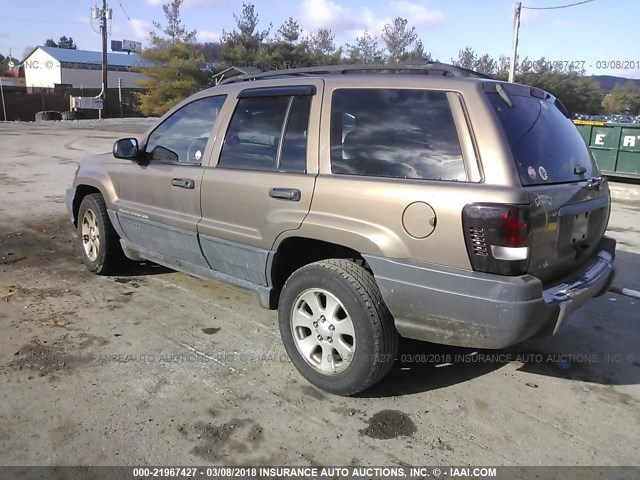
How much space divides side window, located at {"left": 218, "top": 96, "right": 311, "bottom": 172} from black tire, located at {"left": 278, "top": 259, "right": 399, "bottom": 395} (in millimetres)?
722

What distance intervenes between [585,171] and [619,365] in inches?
56.3

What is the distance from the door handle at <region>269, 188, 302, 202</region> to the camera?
11.2 ft

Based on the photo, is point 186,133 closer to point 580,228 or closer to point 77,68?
point 580,228

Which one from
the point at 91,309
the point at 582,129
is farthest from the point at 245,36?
the point at 91,309

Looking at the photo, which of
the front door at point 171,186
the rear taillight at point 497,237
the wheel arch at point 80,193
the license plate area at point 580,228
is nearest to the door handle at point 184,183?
the front door at point 171,186

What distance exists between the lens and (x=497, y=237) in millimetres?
2729

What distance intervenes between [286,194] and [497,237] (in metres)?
1.35

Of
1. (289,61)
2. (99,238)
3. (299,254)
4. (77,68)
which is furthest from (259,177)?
(77,68)

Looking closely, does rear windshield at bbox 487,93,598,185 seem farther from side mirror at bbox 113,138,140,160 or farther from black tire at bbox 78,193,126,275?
black tire at bbox 78,193,126,275

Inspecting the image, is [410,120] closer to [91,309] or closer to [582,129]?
[91,309]

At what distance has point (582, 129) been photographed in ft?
44.4

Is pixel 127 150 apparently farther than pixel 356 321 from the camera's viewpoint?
Yes

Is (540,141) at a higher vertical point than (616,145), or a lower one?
lower

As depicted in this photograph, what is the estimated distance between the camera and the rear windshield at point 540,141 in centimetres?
295
